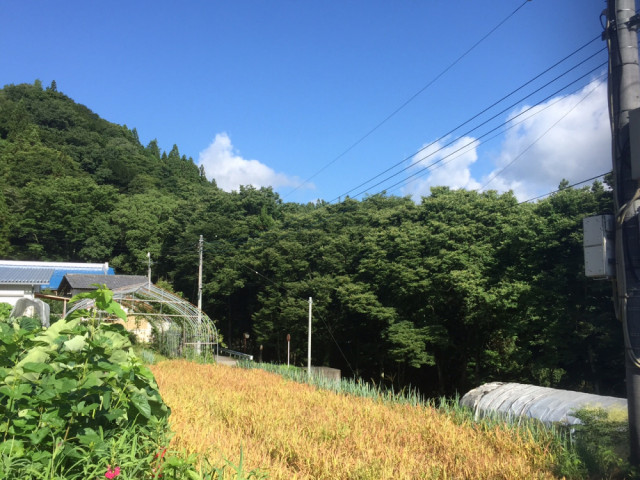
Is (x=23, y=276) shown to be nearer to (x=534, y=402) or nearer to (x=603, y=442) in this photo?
(x=534, y=402)

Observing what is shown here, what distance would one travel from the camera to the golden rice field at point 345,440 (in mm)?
4172

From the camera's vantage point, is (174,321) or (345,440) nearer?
(345,440)

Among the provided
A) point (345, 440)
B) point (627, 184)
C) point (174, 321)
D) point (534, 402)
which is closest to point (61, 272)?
point (174, 321)

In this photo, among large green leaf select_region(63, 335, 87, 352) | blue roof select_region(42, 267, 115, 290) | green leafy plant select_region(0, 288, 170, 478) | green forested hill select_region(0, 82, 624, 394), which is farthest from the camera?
blue roof select_region(42, 267, 115, 290)

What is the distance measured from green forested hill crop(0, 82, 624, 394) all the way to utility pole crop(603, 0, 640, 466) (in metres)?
13.1

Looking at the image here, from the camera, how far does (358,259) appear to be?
1142 inches

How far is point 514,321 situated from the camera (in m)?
19.1

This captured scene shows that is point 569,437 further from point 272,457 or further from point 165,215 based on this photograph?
point 165,215

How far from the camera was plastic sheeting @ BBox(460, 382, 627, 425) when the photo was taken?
20.8 ft

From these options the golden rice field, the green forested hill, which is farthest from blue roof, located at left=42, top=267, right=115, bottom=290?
the golden rice field

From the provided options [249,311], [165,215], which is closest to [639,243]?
[249,311]

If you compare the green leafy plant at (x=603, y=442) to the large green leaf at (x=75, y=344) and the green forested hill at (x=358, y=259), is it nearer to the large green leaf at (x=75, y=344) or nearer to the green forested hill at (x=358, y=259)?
the large green leaf at (x=75, y=344)

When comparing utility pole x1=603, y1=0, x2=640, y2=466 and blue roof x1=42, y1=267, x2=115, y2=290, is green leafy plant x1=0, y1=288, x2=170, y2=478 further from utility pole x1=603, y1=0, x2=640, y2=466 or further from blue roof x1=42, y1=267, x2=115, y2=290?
blue roof x1=42, y1=267, x2=115, y2=290

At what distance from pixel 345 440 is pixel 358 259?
23.8 m
